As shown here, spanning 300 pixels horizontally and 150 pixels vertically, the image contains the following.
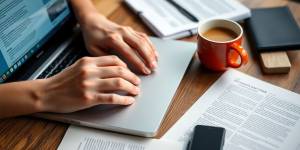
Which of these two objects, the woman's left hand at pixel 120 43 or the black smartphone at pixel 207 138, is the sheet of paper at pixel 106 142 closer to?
the black smartphone at pixel 207 138

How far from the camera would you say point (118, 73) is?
2.28ft

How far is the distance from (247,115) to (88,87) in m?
0.30

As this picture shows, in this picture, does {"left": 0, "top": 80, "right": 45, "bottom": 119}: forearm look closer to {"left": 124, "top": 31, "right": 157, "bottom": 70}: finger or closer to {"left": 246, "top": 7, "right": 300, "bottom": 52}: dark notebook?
{"left": 124, "top": 31, "right": 157, "bottom": 70}: finger

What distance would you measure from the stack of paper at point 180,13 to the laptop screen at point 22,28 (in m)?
0.23

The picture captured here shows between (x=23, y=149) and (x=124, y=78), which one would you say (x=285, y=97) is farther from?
(x=23, y=149)

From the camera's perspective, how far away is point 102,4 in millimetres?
1031

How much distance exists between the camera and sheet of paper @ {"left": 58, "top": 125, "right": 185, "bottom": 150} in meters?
0.63

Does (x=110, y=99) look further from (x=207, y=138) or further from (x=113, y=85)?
(x=207, y=138)

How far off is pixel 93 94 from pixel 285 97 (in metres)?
0.37

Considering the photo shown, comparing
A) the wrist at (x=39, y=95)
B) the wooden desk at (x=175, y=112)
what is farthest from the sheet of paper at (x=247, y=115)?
the wrist at (x=39, y=95)

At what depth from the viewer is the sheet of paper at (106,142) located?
63 cm

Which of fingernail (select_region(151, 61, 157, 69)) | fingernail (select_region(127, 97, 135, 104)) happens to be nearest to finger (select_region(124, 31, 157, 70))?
fingernail (select_region(151, 61, 157, 69))

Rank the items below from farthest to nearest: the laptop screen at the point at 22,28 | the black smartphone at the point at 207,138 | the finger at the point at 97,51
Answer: the finger at the point at 97,51
the laptop screen at the point at 22,28
the black smartphone at the point at 207,138

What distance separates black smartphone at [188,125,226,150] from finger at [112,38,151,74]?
0.18 meters
